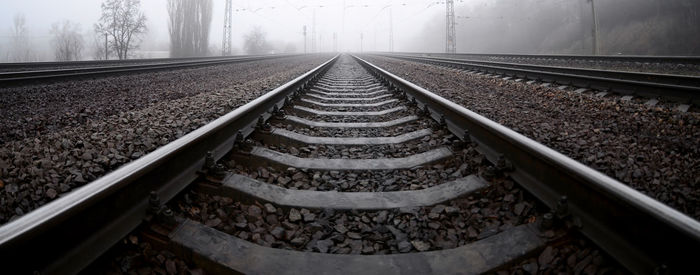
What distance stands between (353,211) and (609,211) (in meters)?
1.14

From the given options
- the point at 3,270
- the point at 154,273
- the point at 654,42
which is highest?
the point at 654,42

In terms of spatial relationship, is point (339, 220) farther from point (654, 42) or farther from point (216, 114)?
point (654, 42)

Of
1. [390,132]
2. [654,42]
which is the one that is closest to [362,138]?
[390,132]

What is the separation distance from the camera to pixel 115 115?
13.8 feet

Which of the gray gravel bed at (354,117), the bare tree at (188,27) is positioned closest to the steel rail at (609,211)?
the gray gravel bed at (354,117)

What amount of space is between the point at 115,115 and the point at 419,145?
3629mm

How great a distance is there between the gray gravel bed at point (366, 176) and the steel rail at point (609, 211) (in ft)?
0.97

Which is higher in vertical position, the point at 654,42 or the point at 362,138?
the point at 654,42

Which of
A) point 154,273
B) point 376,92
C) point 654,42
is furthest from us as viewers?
point 654,42

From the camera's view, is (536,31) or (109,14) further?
(536,31)

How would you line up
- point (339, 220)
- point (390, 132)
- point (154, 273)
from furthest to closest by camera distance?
point (390, 132) < point (339, 220) < point (154, 273)

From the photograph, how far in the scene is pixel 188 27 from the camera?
119 feet

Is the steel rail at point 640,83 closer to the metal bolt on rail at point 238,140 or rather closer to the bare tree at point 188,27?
the metal bolt on rail at point 238,140

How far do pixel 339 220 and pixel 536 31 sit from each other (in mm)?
42543
